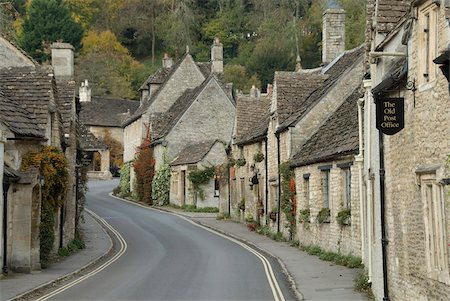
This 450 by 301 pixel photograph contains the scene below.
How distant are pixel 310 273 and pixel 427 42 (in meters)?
10.9

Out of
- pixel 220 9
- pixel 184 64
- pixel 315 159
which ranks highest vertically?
pixel 220 9

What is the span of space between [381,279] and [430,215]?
389 centimetres

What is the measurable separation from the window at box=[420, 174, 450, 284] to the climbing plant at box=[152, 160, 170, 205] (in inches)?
1721

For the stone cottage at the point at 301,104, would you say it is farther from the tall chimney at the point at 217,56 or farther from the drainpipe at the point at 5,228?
the tall chimney at the point at 217,56

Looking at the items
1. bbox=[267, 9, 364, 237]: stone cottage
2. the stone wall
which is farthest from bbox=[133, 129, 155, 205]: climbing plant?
the stone wall

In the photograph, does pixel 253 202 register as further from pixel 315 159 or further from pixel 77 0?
pixel 77 0

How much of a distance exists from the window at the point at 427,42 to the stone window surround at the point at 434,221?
1.50 m

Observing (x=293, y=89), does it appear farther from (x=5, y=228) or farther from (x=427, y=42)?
(x=427, y=42)

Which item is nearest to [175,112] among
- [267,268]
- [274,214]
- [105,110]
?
[274,214]

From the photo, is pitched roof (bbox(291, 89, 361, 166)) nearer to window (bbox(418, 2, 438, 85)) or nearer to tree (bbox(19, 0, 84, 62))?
window (bbox(418, 2, 438, 85))

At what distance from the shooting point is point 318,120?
3181 centimetres

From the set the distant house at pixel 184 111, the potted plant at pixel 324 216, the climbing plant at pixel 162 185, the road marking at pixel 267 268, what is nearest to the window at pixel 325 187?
the potted plant at pixel 324 216

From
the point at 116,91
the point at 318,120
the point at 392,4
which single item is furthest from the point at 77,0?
the point at 392,4

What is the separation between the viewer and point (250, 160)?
40656mm
